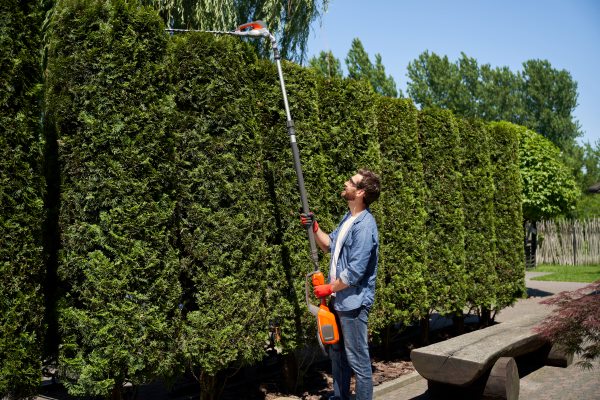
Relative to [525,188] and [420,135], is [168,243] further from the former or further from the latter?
[525,188]

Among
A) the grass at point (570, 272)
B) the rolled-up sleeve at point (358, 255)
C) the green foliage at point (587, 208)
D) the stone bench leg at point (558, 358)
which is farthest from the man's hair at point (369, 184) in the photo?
the green foliage at point (587, 208)

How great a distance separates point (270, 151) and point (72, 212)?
2.11 meters

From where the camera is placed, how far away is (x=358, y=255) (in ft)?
14.2

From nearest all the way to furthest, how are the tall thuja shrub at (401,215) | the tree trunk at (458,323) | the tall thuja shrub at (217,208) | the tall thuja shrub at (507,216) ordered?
the tall thuja shrub at (217,208)
the tall thuja shrub at (401,215)
the tree trunk at (458,323)
the tall thuja shrub at (507,216)

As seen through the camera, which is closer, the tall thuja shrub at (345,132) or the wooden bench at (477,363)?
the wooden bench at (477,363)

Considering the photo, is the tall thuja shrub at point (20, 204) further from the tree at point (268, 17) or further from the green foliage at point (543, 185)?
the green foliage at point (543, 185)

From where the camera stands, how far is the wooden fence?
23328 mm

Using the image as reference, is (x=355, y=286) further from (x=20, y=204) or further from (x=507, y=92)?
(x=507, y=92)

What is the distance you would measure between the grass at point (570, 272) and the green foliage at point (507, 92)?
922 inches

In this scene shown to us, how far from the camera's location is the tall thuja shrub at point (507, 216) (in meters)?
9.45

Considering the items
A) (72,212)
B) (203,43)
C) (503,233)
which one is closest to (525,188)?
(503,233)

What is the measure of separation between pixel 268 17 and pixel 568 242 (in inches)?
666

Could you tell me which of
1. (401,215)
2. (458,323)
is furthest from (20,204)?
(458,323)

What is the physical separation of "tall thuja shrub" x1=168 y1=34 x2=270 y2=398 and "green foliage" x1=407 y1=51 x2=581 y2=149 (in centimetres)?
4095
